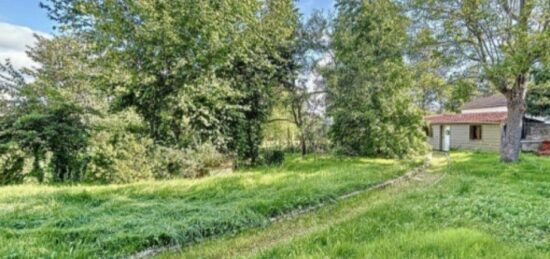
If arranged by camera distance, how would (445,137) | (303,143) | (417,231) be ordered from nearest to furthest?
(417,231) < (303,143) < (445,137)

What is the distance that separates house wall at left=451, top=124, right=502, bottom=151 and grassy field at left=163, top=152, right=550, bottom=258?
13850 mm

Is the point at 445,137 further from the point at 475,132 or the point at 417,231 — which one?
the point at 417,231

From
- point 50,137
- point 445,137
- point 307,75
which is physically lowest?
point 445,137

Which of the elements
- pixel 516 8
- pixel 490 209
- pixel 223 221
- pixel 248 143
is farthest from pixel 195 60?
pixel 516 8

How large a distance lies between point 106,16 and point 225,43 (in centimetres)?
371

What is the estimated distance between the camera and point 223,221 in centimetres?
556

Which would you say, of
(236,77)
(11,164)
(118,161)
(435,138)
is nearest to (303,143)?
(236,77)

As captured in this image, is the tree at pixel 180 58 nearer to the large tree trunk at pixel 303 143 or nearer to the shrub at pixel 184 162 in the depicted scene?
the shrub at pixel 184 162

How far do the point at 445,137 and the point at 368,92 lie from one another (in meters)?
Result: 11.4

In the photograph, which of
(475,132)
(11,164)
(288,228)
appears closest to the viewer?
(288,228)

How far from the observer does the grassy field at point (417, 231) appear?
3955 mm

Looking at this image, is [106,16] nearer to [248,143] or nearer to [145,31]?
[145,31]

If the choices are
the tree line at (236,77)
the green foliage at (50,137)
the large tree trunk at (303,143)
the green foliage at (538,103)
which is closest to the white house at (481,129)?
the green foliage at (538,103)

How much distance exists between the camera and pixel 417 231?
15.0 ft
